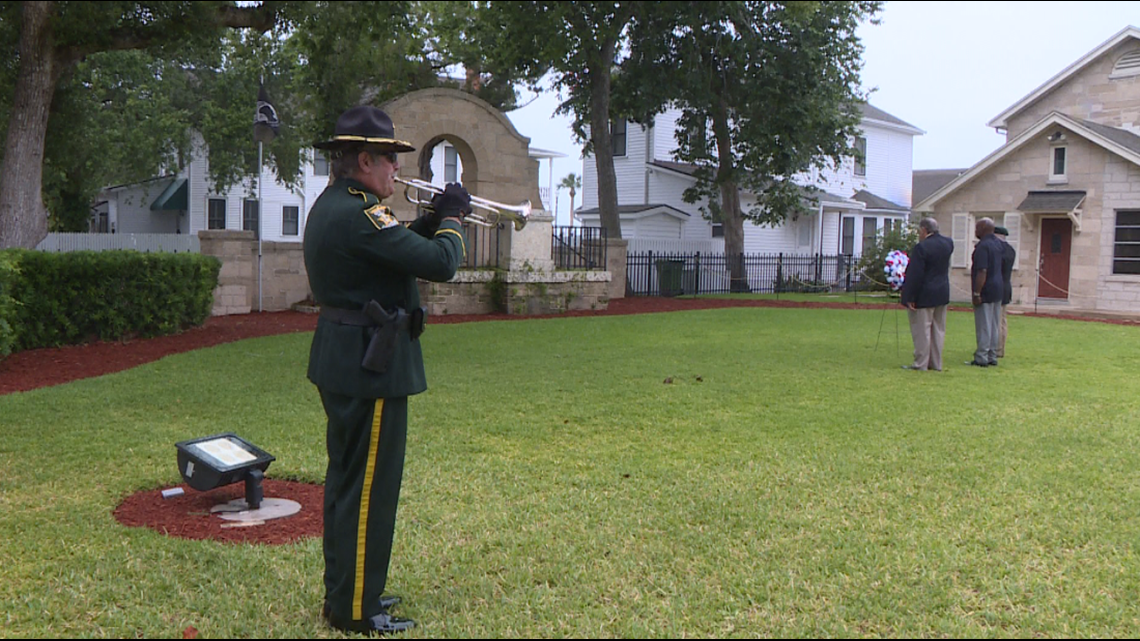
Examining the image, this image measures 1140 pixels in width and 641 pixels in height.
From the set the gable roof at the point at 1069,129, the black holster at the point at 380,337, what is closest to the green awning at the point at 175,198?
the gable roof at the point at 1069,129

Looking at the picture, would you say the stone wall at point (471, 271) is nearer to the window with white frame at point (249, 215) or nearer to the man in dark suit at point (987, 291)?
the man in dark suit at point (987, 291)

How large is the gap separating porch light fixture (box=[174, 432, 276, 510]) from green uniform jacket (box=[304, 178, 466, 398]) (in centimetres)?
190

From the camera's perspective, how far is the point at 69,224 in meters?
33.1

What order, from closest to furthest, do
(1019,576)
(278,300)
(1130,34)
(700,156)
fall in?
(1019,576) → (278,300) → (1130,34) → (700,156)

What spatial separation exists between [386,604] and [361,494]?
0.60 m

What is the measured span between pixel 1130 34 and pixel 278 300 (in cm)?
2423

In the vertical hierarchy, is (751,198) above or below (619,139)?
below

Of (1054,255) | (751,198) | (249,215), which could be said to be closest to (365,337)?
(1054,255)

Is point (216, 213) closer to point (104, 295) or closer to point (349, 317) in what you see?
point (104, 295)

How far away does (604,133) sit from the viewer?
26.5m

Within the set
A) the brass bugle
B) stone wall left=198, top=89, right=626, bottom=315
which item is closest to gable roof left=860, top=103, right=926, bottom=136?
stone wall left=198, top=89, right=626, bottom=315

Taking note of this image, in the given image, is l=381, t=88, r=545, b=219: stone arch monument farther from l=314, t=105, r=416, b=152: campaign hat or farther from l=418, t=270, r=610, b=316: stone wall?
l=314, t=105, r=416, b=152: campaign hat

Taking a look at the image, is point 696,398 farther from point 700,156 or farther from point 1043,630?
point 700,156

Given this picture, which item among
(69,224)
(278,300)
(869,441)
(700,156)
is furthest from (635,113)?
(869,441)
